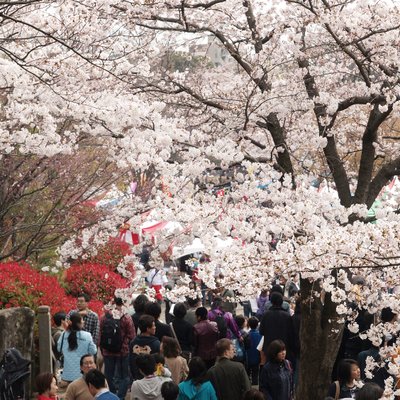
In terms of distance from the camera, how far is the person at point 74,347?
10.2 metres

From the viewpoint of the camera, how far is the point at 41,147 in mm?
11320

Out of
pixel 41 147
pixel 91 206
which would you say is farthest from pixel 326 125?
pixel 91 206

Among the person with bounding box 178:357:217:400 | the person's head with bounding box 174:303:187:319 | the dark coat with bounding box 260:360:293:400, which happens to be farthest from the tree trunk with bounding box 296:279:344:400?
the person with bounding box 178:357:217:400

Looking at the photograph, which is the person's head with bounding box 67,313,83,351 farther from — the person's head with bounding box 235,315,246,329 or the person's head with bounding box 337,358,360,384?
the person's head with bounding box 337,358,360,384

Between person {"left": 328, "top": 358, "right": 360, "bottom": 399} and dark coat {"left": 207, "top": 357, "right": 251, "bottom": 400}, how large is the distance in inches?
41.5

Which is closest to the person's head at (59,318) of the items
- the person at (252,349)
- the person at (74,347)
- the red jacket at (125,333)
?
the red jacket at (125,333)

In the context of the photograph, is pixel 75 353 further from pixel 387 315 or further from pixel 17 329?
pixel 387 315

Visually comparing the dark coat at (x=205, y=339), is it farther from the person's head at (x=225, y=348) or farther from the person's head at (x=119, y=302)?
the person's head at (x=225, y=348)

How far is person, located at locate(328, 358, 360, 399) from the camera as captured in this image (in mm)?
7941

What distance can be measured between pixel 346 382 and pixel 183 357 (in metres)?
3.45

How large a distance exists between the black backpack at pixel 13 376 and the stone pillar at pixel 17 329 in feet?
4.81

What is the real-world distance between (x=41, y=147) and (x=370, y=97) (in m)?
4.10

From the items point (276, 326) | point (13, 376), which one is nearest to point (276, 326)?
point (276, 326)

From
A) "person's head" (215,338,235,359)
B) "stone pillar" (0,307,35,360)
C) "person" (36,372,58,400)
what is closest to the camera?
"person" (36,372,58,400)
